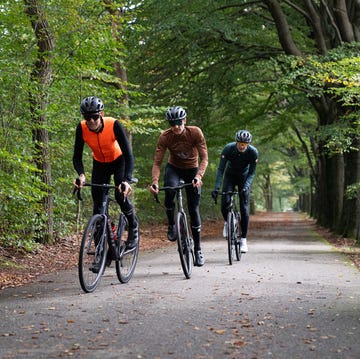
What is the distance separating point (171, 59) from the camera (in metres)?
19.2

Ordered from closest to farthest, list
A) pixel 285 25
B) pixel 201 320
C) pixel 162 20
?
pixel 201 320, pixel 162 20, pixel 285 25

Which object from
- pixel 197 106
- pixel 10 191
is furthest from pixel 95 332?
pixel 197 106

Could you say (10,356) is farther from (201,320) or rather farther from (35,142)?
(35,142)

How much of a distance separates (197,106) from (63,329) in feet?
54.7

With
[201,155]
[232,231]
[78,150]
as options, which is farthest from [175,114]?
[232,231]

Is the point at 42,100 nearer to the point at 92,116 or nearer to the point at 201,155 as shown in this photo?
the point at 201,155

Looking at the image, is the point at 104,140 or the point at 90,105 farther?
the point at 104,140

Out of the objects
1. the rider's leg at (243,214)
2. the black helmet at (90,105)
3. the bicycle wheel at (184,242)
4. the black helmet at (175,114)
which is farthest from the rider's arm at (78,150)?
the rider's leg at (243,214)

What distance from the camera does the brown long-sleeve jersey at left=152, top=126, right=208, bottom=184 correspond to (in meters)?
8.27

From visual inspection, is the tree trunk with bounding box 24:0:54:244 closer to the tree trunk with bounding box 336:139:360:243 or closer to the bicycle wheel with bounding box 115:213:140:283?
the bicycle wheel with bounding box 115:213:140:283

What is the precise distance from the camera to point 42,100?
1084cm

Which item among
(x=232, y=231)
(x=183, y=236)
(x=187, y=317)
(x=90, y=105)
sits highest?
(x=90, y=105)

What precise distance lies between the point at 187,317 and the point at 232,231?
499 centimetres

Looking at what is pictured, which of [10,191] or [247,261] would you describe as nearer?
[10,191]
